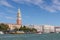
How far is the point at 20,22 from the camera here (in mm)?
117688

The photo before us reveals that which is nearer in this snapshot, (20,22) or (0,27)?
(0,27)

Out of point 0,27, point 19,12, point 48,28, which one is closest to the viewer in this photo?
point 0,27

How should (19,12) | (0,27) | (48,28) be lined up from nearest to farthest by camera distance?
(0,27)
(19,12)
(48,28)

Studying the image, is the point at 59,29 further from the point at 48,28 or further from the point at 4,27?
the point at 4,27

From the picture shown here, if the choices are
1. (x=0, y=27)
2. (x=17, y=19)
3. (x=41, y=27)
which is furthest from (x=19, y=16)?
(x=0, y=27)

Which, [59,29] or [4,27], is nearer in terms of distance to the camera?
[4,27]

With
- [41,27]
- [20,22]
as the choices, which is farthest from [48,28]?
[20,22]

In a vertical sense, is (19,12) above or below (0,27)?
above

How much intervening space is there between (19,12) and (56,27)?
113 feet

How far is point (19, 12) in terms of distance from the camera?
11369 cm

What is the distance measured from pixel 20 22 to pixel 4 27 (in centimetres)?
2885

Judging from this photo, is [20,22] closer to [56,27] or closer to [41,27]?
[41,27]

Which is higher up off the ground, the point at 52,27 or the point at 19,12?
the point at 19,12

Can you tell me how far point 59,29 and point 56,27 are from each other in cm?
621
